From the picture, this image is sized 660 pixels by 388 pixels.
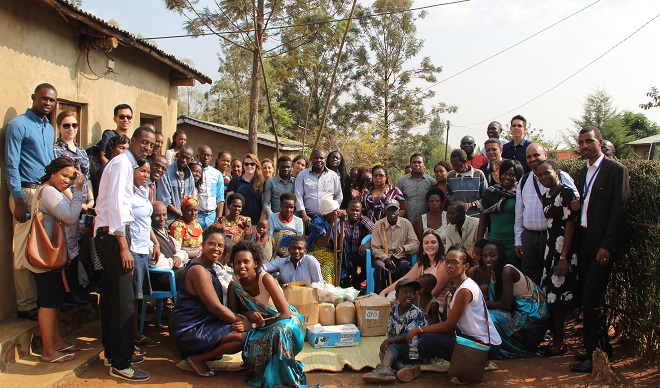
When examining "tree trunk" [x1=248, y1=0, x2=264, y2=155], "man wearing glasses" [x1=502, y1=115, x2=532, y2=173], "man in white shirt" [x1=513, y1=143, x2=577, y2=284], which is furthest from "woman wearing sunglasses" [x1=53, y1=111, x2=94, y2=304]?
"tree trunk" [x1=248, y1=0, x2=264, y2=155]

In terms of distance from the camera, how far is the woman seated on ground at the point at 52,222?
4.40 m

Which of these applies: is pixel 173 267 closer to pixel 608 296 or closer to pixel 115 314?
pixel 115 314

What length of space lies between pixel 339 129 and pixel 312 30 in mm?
18268

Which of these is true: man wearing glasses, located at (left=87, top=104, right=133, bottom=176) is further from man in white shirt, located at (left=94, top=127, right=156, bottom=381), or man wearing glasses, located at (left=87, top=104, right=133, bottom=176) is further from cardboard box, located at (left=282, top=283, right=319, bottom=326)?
cardboard box, located at (left=282, top=283, right=319, bottom=326)

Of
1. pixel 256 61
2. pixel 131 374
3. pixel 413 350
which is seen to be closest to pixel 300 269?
pixel 413 350

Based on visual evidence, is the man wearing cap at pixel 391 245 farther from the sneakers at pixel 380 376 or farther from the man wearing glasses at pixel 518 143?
the sneakers at pixel 380 376

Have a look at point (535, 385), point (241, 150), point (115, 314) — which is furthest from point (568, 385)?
point (241, 150)

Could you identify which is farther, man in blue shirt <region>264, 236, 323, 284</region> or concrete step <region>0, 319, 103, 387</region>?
man in blue shirt <region>264, 236, 323, 284</region>

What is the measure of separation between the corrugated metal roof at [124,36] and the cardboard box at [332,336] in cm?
415

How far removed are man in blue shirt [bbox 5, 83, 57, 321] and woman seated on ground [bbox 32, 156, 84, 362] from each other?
0.24m

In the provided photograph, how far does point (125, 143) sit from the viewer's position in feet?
15.7

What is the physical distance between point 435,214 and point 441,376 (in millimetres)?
2428

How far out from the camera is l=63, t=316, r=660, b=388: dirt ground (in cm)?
438

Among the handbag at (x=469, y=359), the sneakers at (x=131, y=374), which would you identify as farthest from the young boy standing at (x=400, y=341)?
the sneakers at (x=131, y=374)
